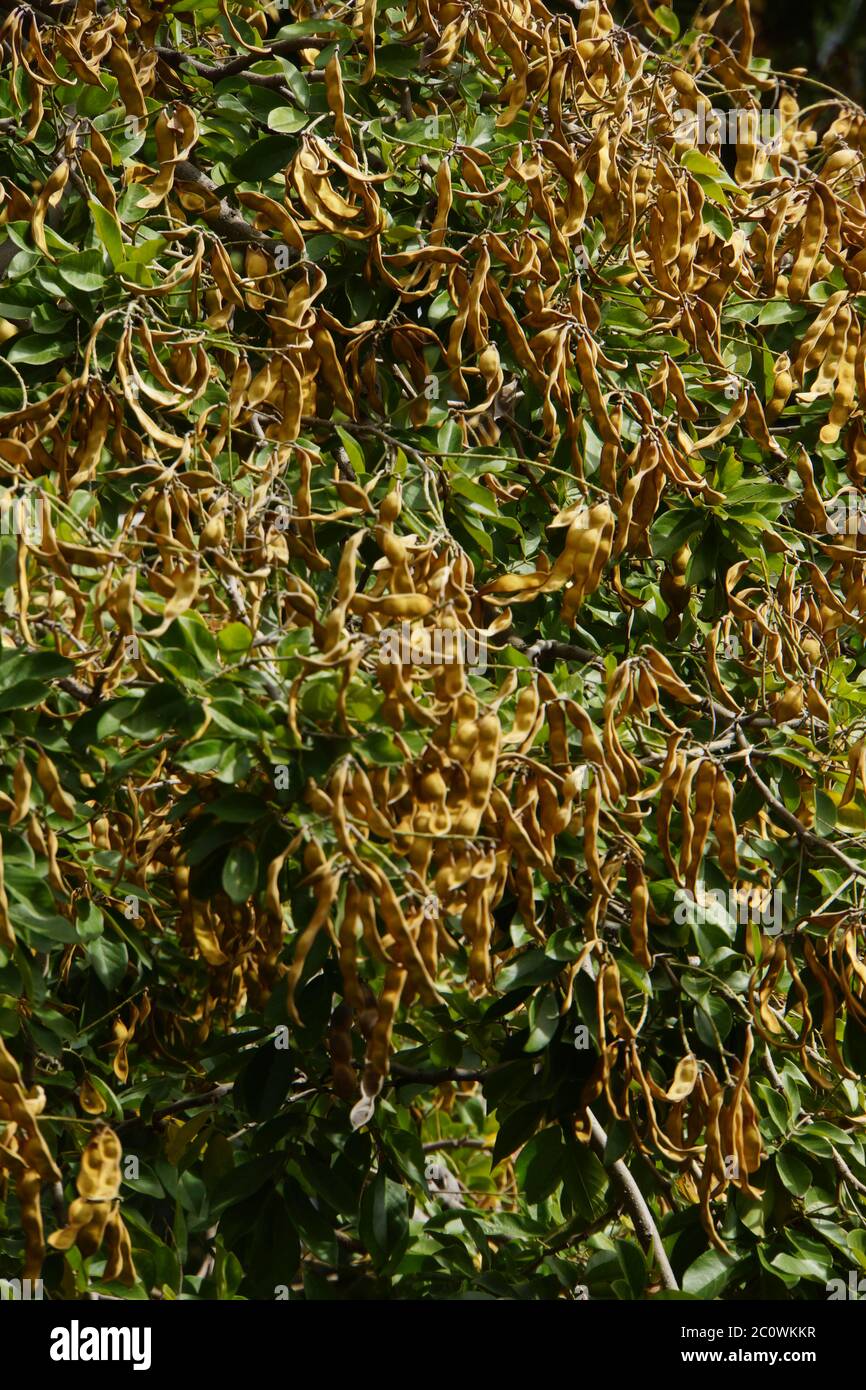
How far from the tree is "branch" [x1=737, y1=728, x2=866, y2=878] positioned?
13mm

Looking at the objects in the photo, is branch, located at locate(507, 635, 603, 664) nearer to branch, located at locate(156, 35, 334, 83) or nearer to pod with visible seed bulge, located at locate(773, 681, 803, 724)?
pod with visible seed bulge, located at locate(773, 681, 803, 724)

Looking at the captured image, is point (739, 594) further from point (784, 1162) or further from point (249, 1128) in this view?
point (249, 1128)

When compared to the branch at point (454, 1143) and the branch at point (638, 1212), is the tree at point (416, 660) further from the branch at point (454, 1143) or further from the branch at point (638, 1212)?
the branch at point (454, 1143)

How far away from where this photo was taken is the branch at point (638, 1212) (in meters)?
1.79

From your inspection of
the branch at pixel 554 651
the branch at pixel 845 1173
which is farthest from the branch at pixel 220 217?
the branch at pixel 845 1173

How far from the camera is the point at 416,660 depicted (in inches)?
54.5

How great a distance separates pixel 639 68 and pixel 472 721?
114cm

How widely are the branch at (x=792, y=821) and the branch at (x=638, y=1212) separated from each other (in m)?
0.41

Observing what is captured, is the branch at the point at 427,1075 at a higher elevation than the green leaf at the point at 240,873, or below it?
below

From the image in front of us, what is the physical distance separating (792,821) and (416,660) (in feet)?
2.02

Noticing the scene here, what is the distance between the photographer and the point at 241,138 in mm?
2045

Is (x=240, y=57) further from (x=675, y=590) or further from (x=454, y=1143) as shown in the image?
(x=454, y=1143)

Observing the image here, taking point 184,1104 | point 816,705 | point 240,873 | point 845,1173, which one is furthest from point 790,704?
point 184,1104

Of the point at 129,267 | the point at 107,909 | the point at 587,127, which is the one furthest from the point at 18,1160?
the point at 587,127
